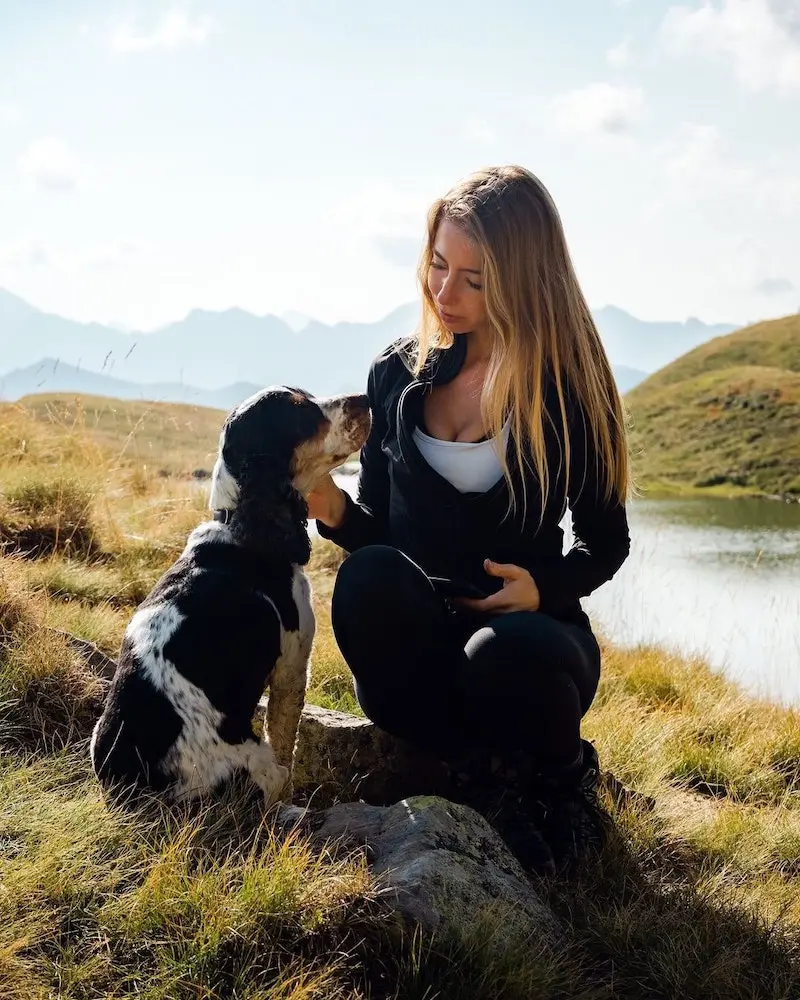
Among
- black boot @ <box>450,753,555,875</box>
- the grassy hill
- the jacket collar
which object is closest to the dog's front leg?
black boot @ <box>450,753,555,875</box>

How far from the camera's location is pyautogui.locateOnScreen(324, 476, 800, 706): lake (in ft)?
22.4

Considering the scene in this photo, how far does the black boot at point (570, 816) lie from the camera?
9.73 ft

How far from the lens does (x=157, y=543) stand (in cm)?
583

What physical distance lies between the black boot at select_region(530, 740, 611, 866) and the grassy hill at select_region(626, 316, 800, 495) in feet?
89.2

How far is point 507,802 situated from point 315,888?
994 mm

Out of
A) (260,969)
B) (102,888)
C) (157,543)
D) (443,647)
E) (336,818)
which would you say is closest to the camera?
(260,969)

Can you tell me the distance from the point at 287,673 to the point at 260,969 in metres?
1.21

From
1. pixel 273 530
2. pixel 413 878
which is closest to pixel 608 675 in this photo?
pixel 273 530

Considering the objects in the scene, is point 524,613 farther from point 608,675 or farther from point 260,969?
point 608,675

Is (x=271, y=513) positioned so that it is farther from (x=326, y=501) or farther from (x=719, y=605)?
(x=719, y=605)

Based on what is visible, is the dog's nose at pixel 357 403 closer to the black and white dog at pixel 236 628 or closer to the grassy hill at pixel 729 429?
the black and white dog at pixel 236 628

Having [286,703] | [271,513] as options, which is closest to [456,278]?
[271,513]

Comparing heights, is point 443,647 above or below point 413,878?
above

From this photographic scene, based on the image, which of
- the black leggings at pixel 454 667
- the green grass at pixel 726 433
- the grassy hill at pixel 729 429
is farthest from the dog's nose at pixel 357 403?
the green grass at pixel 726 433
